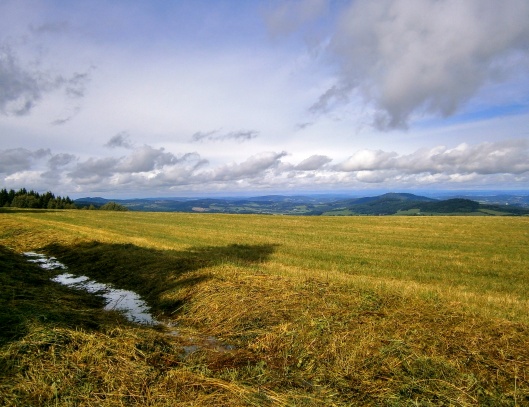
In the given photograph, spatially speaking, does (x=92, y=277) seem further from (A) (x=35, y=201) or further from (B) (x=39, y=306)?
(A) (x=35, y=201)

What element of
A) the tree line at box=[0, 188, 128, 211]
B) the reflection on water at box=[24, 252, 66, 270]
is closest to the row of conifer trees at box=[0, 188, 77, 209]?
the tree line at box=[0, 188, 128, 211]

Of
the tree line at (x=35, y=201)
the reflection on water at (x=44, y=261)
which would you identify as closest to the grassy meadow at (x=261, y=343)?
the reflection on water at (x=44, y=261)

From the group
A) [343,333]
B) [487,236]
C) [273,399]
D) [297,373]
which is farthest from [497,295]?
[487,236]

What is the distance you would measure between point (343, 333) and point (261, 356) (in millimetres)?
2014

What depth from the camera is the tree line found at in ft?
372

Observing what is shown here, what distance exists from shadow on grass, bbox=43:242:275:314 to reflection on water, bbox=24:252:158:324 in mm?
326

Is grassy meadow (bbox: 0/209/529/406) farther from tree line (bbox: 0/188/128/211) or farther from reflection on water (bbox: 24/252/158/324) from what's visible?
tree line (bbox: 0/188/128/211)

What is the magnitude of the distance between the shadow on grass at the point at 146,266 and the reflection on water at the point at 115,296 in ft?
1.07

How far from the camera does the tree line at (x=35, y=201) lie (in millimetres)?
113250

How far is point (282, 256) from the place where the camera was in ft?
64.1

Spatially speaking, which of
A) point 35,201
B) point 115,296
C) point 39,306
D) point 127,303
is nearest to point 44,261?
point 115,296

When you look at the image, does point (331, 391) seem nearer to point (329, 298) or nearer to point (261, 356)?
point (261, 356)

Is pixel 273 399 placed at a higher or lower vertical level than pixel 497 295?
higher

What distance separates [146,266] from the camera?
1456 centimetres
